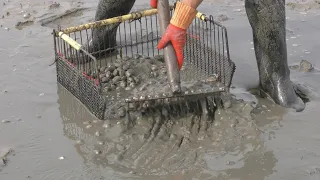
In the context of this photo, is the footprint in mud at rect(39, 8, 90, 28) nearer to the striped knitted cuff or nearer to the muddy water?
the muddy water

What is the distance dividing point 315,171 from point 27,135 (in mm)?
2240

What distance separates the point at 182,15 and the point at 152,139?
98cm

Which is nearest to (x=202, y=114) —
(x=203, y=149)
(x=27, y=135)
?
(x=203, y=149)

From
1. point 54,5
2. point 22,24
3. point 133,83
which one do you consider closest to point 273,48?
point 133,83

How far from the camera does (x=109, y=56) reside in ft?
18.6

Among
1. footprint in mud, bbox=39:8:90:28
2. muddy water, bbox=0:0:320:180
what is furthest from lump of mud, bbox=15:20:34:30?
muddy water, bbox=0:0:320:180

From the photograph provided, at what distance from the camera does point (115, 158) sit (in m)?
3.92

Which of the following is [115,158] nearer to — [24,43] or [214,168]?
[214,168]

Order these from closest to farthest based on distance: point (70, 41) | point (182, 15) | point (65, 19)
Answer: point (182, 15), point (70, 41), point (65, 19)

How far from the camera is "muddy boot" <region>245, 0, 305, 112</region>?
465cm

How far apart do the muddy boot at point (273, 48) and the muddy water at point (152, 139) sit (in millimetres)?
124

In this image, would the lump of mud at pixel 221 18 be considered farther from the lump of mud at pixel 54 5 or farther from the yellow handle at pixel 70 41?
the yellow handle at pixel 70 41

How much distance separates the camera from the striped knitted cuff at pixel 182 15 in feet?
13.1

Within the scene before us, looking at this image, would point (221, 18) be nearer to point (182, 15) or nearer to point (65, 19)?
point (65, 19)
